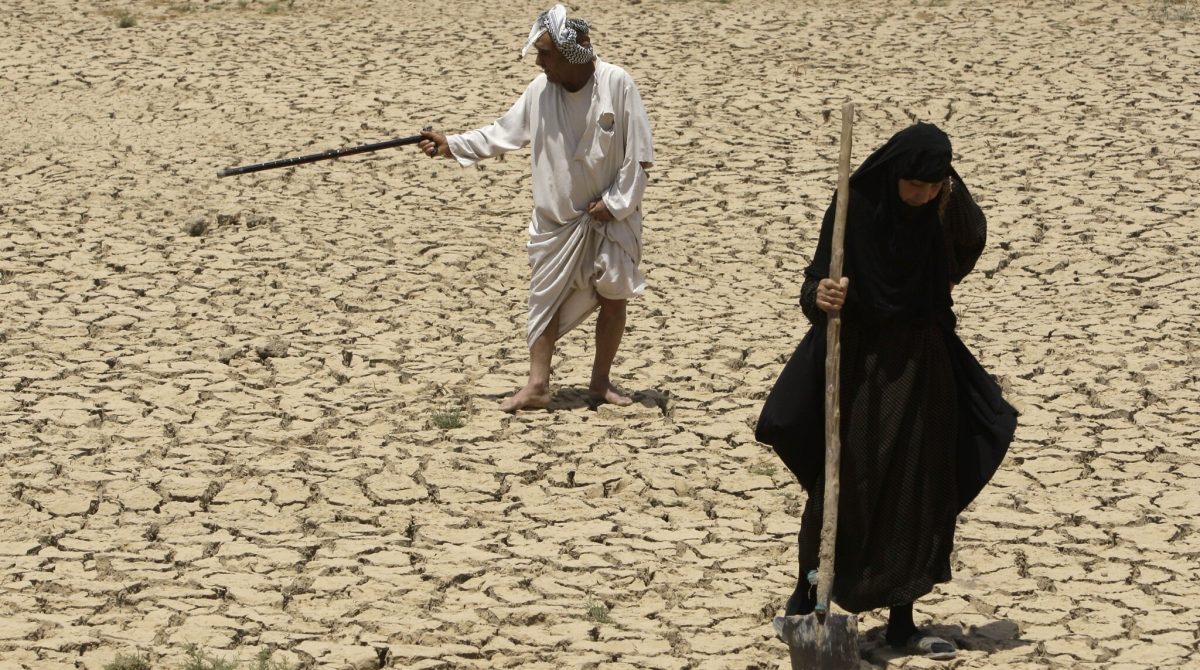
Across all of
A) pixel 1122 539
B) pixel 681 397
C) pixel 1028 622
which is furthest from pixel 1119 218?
pixel 1028 622

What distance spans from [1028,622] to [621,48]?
8.27 m

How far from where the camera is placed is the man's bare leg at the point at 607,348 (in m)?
6.71

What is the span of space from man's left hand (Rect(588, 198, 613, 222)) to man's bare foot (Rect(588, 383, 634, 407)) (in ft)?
2.36

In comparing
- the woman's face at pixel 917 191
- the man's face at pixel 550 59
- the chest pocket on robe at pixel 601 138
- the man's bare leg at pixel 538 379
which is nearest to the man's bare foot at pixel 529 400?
the man's bare leg at pixel 538 379

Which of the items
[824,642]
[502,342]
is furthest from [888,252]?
[502,342]

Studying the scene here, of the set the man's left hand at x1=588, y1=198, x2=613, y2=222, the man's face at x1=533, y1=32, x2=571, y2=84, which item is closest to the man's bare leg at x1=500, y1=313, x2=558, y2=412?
the man's left hand at x1=588, y1=198, x2=613, y2=222

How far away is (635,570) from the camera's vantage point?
530cm

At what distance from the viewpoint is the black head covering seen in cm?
445

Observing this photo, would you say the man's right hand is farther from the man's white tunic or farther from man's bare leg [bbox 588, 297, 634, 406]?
man's bare leg [bbox 588, 297, 634, 406]

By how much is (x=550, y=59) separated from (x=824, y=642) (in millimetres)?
2726

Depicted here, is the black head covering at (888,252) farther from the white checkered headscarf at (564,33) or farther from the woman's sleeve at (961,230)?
the white checkered headscarf at (564,33)

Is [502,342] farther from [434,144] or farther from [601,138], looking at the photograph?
[601,138]

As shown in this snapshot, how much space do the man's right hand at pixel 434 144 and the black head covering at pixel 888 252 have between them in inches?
95.5

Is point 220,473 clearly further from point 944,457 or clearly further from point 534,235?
point 944,457
